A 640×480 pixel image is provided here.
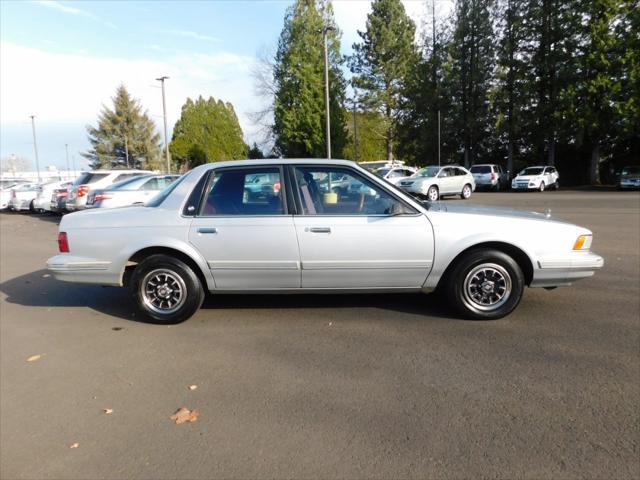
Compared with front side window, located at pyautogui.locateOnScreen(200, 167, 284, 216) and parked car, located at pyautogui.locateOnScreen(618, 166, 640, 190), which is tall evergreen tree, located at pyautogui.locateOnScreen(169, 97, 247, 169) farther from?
front side window, located at pyautogui.locateOnScreen(200, 167, 284, 216)

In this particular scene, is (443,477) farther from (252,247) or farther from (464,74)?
(464,74)

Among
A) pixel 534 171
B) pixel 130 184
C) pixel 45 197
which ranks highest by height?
pixel 534 171

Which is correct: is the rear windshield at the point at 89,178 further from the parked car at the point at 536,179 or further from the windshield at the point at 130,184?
the parked car at the point at 536,179

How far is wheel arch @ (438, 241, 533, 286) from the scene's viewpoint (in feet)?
15.3

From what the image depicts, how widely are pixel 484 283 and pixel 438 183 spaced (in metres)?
18.8

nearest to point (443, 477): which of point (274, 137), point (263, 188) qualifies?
point (263, 188)

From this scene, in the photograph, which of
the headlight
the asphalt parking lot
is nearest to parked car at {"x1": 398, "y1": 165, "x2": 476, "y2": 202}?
the asphalt parking lot

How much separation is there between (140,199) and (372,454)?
11950 mm

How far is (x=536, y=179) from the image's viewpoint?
29.7 meters

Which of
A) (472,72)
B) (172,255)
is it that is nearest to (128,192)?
(172,255)

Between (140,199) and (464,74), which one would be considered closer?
(140,199)

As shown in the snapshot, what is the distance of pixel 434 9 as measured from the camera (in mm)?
45406

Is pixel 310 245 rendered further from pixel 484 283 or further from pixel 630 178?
pixel 630 178

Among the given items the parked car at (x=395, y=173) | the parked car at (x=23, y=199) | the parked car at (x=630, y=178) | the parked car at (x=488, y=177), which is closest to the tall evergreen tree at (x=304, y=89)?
the parked car at (x=488, y=177)
